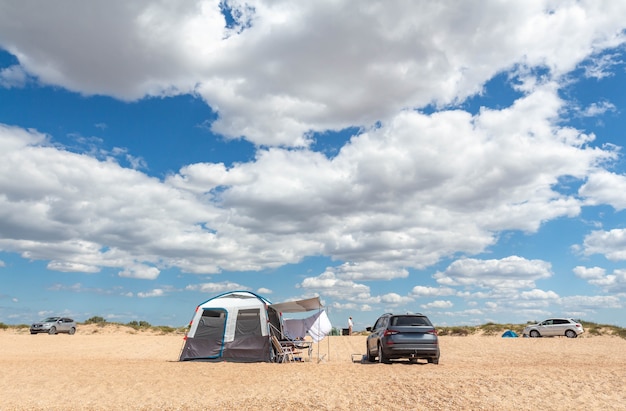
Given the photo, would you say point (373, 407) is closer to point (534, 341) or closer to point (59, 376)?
point (59, 376)

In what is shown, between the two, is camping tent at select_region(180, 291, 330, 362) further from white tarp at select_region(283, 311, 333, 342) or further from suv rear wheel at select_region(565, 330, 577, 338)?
suv rear wheel at select_region(565, 330, 577, 338)

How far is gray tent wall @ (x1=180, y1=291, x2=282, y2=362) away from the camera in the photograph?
19016 mm

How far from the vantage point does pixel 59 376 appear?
1394 cm

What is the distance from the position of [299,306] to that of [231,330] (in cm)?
277

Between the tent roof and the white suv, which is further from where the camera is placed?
the white suv

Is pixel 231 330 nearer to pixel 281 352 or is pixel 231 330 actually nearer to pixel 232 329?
pixel 232 329

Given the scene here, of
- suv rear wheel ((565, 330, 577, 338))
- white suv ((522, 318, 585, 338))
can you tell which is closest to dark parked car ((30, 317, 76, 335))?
white suv ((522, 318, 585, 338))

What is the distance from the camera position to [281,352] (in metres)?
19.0

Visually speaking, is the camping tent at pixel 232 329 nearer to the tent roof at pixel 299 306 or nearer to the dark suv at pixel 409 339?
the tent roof at pixel 299 306

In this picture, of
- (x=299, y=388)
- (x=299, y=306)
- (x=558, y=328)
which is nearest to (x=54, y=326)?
(x=299, y=306)

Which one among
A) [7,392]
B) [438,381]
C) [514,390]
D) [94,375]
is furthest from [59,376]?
[514,390]

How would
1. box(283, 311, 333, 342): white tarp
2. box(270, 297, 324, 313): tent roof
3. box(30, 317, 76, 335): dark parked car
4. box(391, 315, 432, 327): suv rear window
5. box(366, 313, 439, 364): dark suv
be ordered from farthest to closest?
1. box(30, 317, 76, 335): dark parked car
2. box(283, 311, 333, 342): white tarp
3. box(270, 297, 324, 313): tent roof
4. box(391, 315, 432, 327): suv rear window
5. box(366, 313, 439, 364): dark suv

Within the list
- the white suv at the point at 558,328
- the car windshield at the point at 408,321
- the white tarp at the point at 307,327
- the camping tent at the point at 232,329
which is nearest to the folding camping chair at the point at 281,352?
the camping tent at the point at 232,329

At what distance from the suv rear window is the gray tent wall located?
16.2 ft
